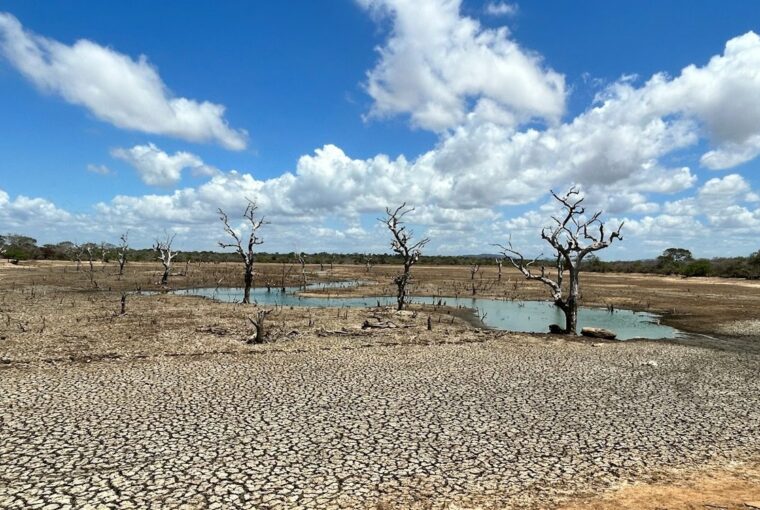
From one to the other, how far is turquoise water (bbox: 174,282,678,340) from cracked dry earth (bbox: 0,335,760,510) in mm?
15322

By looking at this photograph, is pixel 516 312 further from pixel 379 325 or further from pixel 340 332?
pixel 340 332

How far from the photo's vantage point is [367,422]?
12.7m

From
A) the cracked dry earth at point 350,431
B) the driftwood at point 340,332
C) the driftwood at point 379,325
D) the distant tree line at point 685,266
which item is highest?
the distant tree line at point 685,266

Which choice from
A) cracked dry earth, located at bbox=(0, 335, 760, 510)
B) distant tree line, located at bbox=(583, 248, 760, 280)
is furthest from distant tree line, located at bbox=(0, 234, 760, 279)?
cracked dry earth, located at bbox=(0, 335, 760, 510)

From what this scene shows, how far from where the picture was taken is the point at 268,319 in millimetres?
32344

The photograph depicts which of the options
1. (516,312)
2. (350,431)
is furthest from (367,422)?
(516,312)

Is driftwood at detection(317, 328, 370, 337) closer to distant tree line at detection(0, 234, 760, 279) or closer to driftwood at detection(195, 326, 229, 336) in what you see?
driftwood at detection(195, 326, 229, 336)

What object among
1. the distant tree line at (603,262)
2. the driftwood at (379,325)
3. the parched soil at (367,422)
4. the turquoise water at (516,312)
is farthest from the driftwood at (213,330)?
the distant tree line at (603,262)

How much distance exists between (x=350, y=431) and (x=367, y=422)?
78cm

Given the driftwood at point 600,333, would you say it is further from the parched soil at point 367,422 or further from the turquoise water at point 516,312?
the parched soil at point 367,422

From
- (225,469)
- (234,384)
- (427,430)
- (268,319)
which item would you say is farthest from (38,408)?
(268,319)

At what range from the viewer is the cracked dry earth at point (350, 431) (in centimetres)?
913

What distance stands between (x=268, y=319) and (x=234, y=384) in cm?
1628

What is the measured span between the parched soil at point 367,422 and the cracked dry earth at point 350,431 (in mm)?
57
